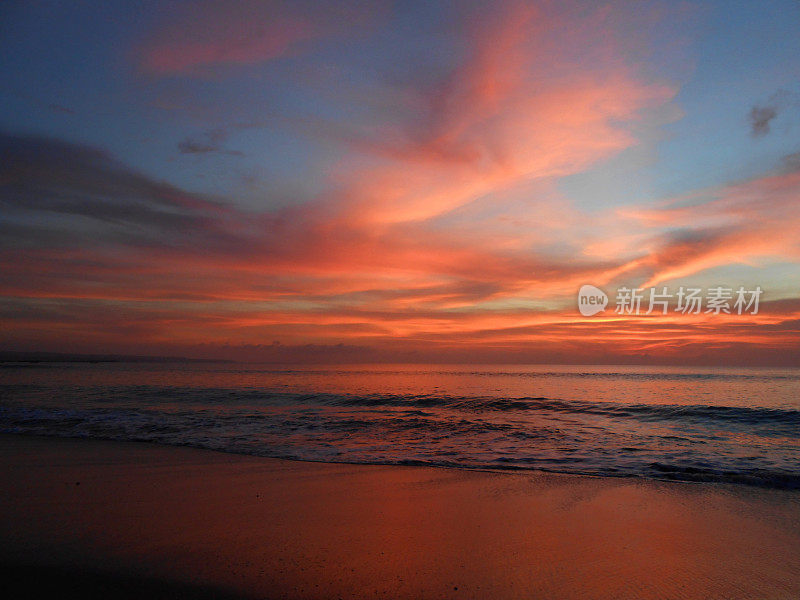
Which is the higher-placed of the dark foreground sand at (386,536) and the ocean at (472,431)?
the dark foreground sand at (386,536)

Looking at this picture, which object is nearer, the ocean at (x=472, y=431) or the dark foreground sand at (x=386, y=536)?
the dark foreground sand at (x=386, y=536)

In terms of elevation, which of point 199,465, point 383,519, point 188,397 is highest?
point 383,519

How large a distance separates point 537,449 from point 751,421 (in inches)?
471

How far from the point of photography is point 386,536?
5.05 m

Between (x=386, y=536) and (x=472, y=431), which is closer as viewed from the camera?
(x=386, y=536)

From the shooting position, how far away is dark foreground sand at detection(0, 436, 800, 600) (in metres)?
3.92

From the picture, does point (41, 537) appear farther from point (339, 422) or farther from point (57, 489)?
point (339, 422)

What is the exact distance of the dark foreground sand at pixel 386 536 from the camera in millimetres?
3924

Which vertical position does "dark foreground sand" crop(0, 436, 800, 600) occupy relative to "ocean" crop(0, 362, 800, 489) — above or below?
above

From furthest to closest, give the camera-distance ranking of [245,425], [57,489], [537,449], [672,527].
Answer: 1. [245,425]
2. [537,449]
3. [57,489]
4. [672,527]

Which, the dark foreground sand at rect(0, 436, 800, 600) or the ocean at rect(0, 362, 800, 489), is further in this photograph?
the ocean at rect(0, 362, 800, 489)

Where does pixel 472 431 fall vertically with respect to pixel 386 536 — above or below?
below

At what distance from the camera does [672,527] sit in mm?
5508

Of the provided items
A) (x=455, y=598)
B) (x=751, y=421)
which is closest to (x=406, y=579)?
(x=455, y=598)
